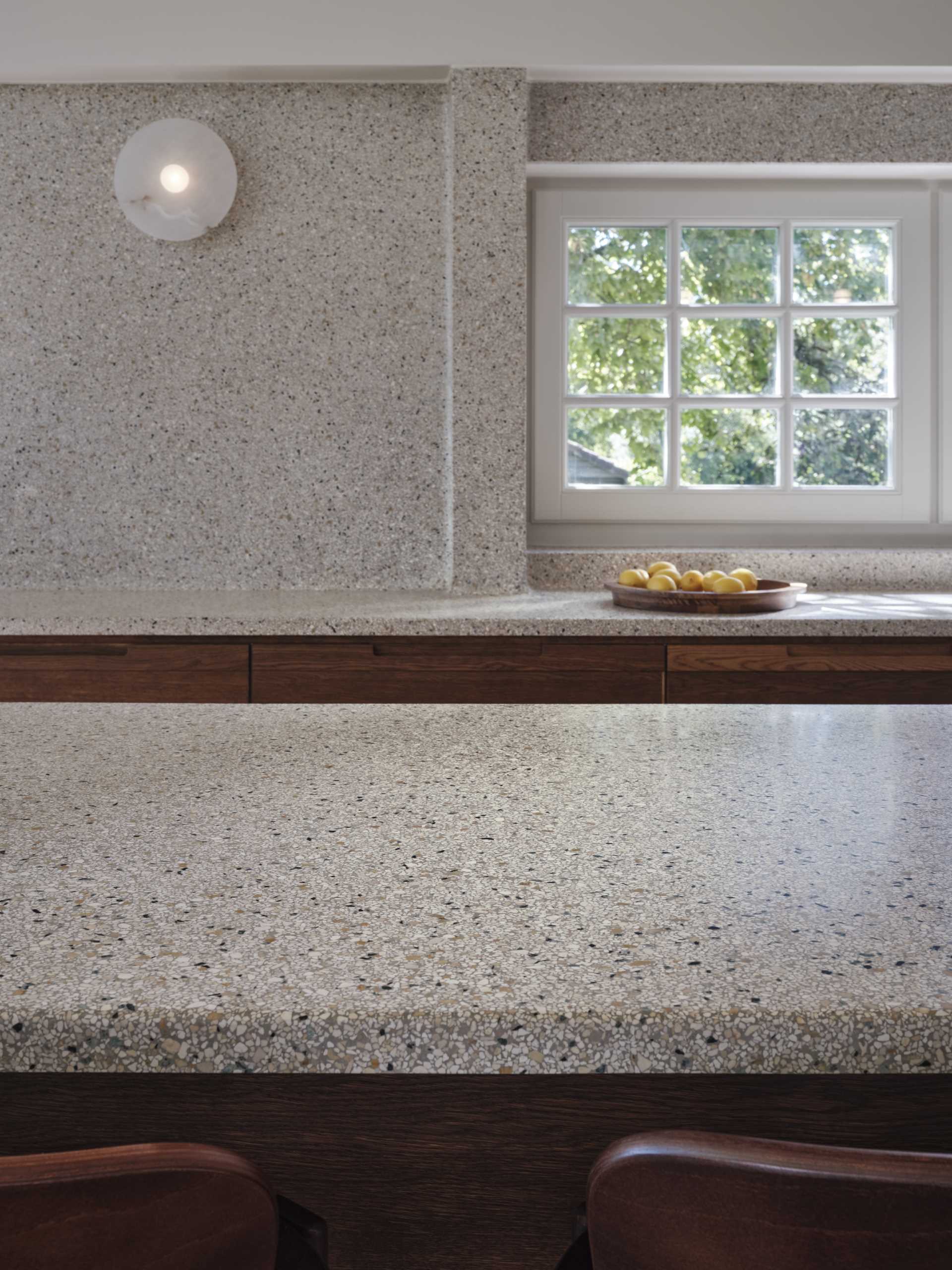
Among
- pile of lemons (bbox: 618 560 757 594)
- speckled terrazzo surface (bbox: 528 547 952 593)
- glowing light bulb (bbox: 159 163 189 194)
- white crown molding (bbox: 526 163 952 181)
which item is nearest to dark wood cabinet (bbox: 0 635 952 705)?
pile of lemons (bbox: 618 560 757 594)

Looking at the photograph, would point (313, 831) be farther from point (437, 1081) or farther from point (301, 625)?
point (301, 625)

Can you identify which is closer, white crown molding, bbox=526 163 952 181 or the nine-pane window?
white crown molding, bbox=526 163 952 181

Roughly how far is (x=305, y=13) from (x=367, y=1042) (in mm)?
2818

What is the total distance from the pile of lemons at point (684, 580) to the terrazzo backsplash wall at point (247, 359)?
0.36 meters

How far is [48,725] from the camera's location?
4.02 feet

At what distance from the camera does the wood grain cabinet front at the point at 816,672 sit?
7.47ft

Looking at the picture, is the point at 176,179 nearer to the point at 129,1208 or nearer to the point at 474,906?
the point at 474,906

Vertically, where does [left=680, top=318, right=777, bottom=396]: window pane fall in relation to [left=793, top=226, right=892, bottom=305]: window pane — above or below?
below

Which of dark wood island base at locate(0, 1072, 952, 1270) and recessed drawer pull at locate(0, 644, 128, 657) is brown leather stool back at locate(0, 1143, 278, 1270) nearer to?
dark wood island base at locate(0, 1072, 952, 1270)

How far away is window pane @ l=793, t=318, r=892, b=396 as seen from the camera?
10.2 feet

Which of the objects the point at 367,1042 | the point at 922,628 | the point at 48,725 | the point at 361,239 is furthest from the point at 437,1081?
the point at 361,239

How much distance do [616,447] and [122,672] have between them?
1.54 m

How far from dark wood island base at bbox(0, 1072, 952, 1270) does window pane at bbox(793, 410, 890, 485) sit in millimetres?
2657

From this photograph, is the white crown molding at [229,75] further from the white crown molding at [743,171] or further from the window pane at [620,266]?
the window pane at [620,266]
